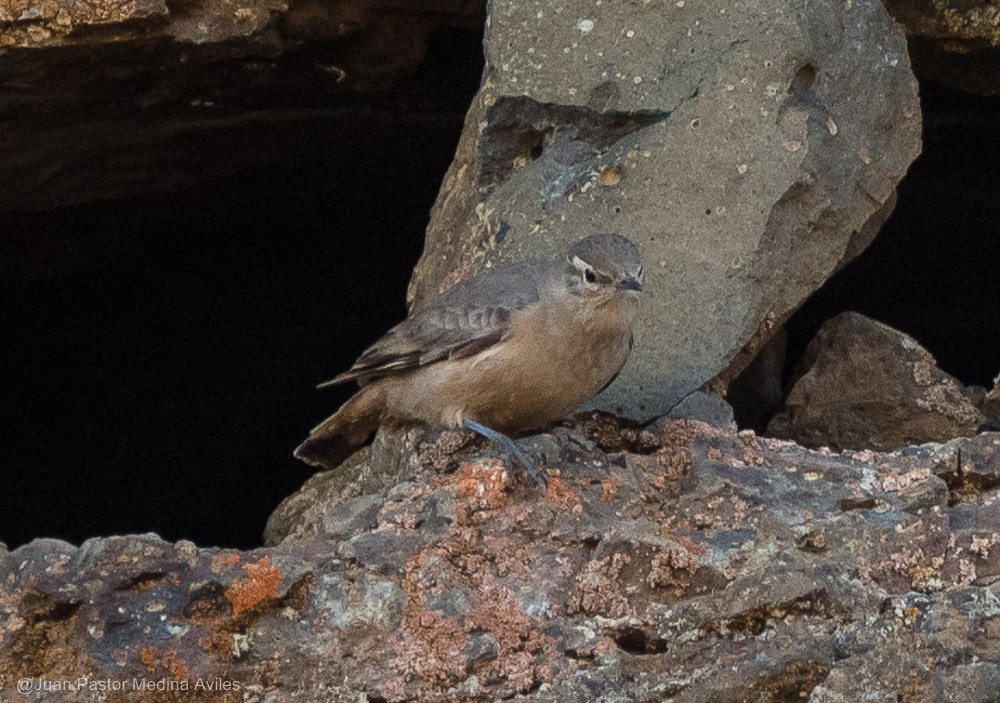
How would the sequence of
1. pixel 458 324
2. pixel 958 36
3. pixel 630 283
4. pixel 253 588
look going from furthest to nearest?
pixel 958 36 → pixel 458 324 → pixel 630 283 → pixel 253 588

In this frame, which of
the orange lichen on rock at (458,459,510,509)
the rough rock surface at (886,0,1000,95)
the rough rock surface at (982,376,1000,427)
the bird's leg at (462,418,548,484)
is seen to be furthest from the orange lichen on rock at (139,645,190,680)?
the rough rock surface at (886,0,1000,95)

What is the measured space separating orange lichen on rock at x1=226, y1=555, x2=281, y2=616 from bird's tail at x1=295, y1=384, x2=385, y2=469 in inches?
80.2

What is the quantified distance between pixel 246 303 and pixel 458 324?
4.31 metres

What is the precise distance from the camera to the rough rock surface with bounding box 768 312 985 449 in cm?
840

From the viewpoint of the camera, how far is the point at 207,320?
11.5 m

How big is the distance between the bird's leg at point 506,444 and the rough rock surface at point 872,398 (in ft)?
6.13

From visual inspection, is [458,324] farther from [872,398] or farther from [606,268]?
[872,398]

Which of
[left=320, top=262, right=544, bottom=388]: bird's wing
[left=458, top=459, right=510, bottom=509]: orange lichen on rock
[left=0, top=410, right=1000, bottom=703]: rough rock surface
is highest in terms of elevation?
[left=320, top=262, right=544, bottom=388]: bird's wing

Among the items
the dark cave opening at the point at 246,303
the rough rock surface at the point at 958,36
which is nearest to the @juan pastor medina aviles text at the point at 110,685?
the dark cave opening at the point at 246,303

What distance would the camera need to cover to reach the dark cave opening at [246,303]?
10.7 meters

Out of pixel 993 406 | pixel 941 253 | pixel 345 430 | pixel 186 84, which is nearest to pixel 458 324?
pixel 345 430

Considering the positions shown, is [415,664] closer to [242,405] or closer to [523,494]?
[523,494]

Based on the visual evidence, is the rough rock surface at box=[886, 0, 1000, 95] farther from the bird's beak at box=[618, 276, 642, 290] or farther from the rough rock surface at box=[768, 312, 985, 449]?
the bird's beak at box=[618, 276, 642, 290]

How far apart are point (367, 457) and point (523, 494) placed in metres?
2.20
